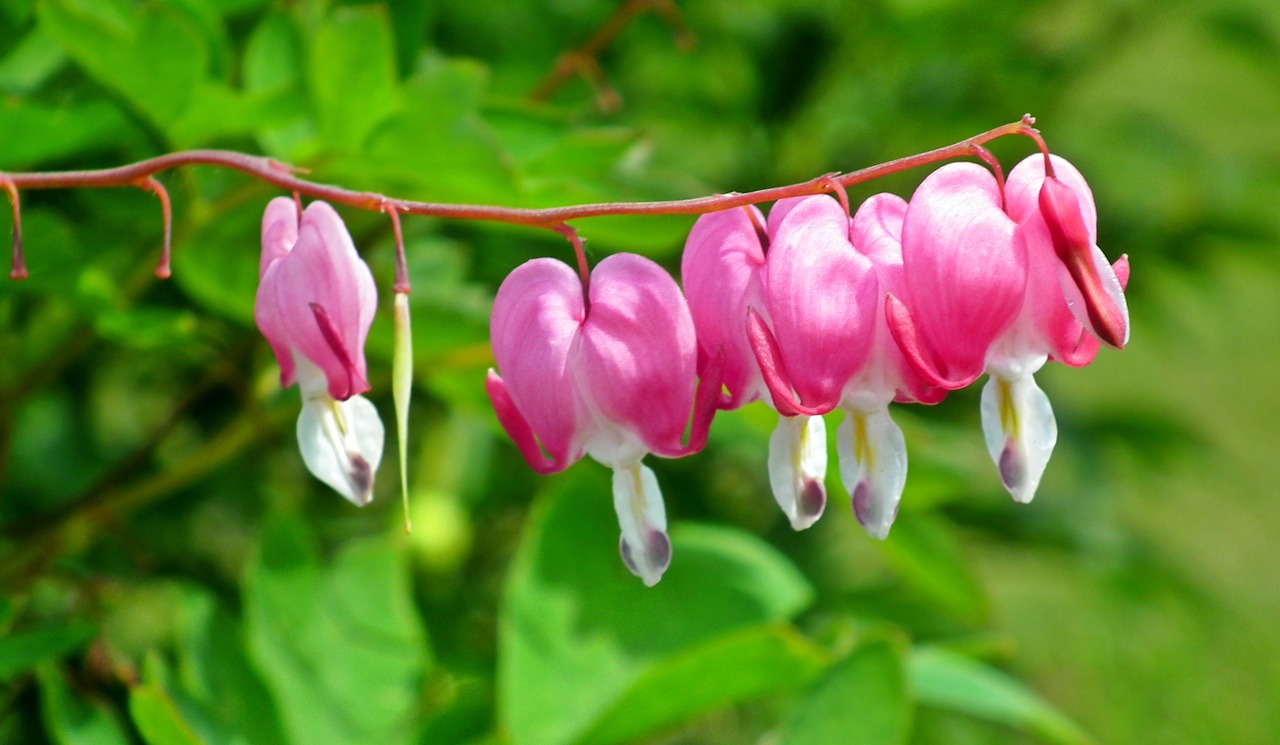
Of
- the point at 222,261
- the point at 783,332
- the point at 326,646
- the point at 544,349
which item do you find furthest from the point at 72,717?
the point at 783,332

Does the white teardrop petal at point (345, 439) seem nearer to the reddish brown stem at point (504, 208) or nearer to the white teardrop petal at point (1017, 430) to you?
the reddish brown stem at point (504, 208)

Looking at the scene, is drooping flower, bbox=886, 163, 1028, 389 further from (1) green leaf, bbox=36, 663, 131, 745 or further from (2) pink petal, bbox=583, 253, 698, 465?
(1) green leaf, bbox=36, 663, 131, 745

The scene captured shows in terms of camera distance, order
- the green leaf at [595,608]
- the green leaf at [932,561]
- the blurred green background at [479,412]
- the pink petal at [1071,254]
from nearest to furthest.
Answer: the pink petal at [1071,254], the blurred green background at [479,412], the green leaf at [595,608], the green leaf at [932,561]

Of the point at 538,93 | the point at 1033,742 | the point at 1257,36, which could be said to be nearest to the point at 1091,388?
the point at 1033,742

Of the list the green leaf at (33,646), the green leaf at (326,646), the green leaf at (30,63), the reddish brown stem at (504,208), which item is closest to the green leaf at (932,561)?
the green leaf at (326,646)

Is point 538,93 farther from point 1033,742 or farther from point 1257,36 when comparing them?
point 1033,742

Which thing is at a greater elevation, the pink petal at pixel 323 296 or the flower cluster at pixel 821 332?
the pink petal at pixel 323 296

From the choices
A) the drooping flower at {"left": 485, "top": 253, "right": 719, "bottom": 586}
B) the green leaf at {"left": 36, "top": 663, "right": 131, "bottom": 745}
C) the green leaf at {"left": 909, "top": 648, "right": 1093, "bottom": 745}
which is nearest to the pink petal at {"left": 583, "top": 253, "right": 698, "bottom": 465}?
the drooping flower at {"left": 485, "top": 253, "right": 719, "bottom": 586}
